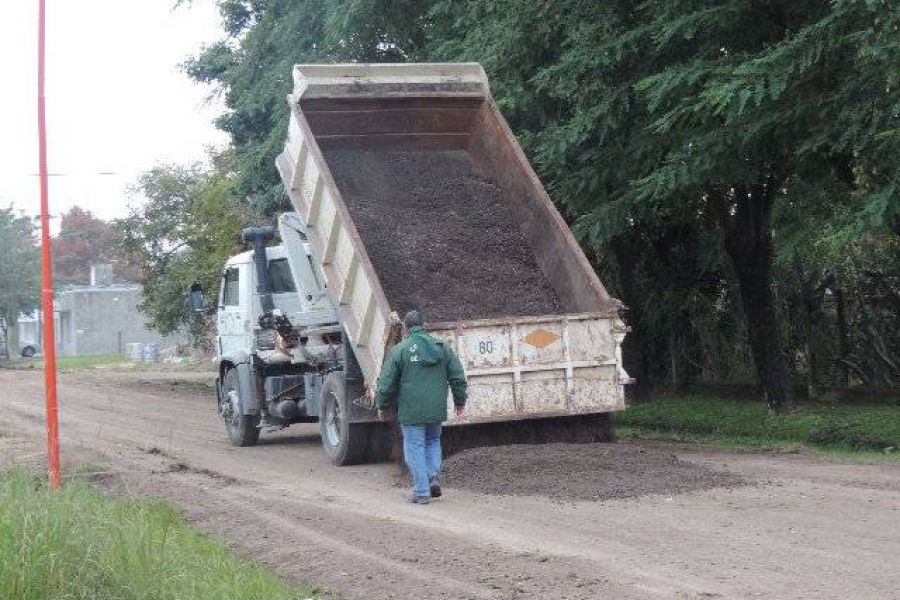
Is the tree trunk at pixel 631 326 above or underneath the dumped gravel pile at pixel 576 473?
above

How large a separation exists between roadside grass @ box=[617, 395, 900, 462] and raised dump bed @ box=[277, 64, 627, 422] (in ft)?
12.1

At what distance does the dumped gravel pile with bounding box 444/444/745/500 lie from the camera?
34.4 feet

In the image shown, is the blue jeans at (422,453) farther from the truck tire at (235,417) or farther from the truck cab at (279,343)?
the truck tire at (235,417)

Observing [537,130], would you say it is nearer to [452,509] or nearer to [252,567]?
[452,509]

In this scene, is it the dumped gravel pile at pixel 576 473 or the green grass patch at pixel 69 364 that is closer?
the dumped gravel pile at pixel 576 473

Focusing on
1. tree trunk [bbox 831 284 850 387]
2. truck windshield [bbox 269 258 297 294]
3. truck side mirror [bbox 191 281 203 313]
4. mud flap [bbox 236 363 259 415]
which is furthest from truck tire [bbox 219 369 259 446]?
tree trunk [bbox 831 284 850 387]

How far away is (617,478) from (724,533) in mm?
2254

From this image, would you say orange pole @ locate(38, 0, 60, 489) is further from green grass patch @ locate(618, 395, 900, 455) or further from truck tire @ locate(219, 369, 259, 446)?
green grass patch @ locate(618, 395, 900, 455)

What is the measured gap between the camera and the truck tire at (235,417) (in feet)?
53.0

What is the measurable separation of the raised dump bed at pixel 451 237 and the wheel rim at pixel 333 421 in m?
1.11

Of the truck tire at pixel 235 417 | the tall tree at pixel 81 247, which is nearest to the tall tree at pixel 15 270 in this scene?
the tall tree at pixel 81 247

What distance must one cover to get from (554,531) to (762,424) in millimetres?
8253

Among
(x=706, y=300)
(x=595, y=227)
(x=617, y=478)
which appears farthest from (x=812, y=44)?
(x=706, y=300)

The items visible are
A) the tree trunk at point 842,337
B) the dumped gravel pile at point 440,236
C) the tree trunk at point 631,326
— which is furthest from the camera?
the tree trunk at point 631,326
